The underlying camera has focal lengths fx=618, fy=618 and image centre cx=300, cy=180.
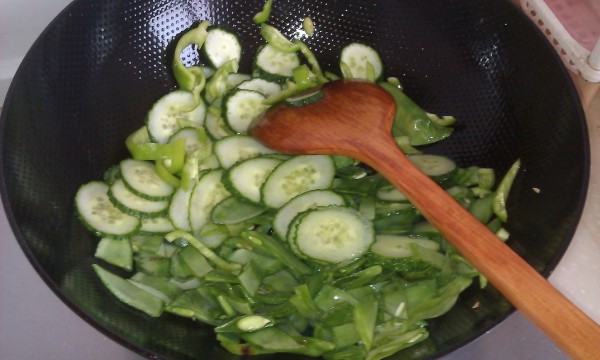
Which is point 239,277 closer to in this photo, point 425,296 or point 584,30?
point 425,296

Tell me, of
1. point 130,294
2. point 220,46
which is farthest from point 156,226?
point 220,46

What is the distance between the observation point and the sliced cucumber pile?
1.20 meters

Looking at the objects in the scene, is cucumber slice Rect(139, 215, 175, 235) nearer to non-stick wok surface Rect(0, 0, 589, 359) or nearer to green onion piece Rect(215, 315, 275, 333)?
non-stick wok surface Rect(0, 0, 589, 359)

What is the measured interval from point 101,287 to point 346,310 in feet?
1.60

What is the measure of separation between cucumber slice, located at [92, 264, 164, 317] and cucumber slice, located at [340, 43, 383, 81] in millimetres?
749

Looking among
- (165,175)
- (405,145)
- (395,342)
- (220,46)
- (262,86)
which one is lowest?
(395,342)

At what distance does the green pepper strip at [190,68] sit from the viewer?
1519mm

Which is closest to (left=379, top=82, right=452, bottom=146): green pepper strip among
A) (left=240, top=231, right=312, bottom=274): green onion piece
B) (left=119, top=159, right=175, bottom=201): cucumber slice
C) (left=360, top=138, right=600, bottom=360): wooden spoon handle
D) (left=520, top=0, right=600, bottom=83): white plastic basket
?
(left=360, top=138, right=600, bottom=360): wooden spoon handle

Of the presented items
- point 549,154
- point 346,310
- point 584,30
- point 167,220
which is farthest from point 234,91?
point 584,30

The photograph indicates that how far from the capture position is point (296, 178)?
4.41 ft

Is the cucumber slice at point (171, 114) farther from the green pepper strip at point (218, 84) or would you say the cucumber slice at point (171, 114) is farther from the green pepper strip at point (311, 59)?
the green pepper strip at point (311, 59)

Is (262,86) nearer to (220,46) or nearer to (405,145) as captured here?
(220,46)

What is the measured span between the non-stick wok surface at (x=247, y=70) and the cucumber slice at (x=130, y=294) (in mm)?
17

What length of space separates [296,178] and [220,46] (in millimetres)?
450
